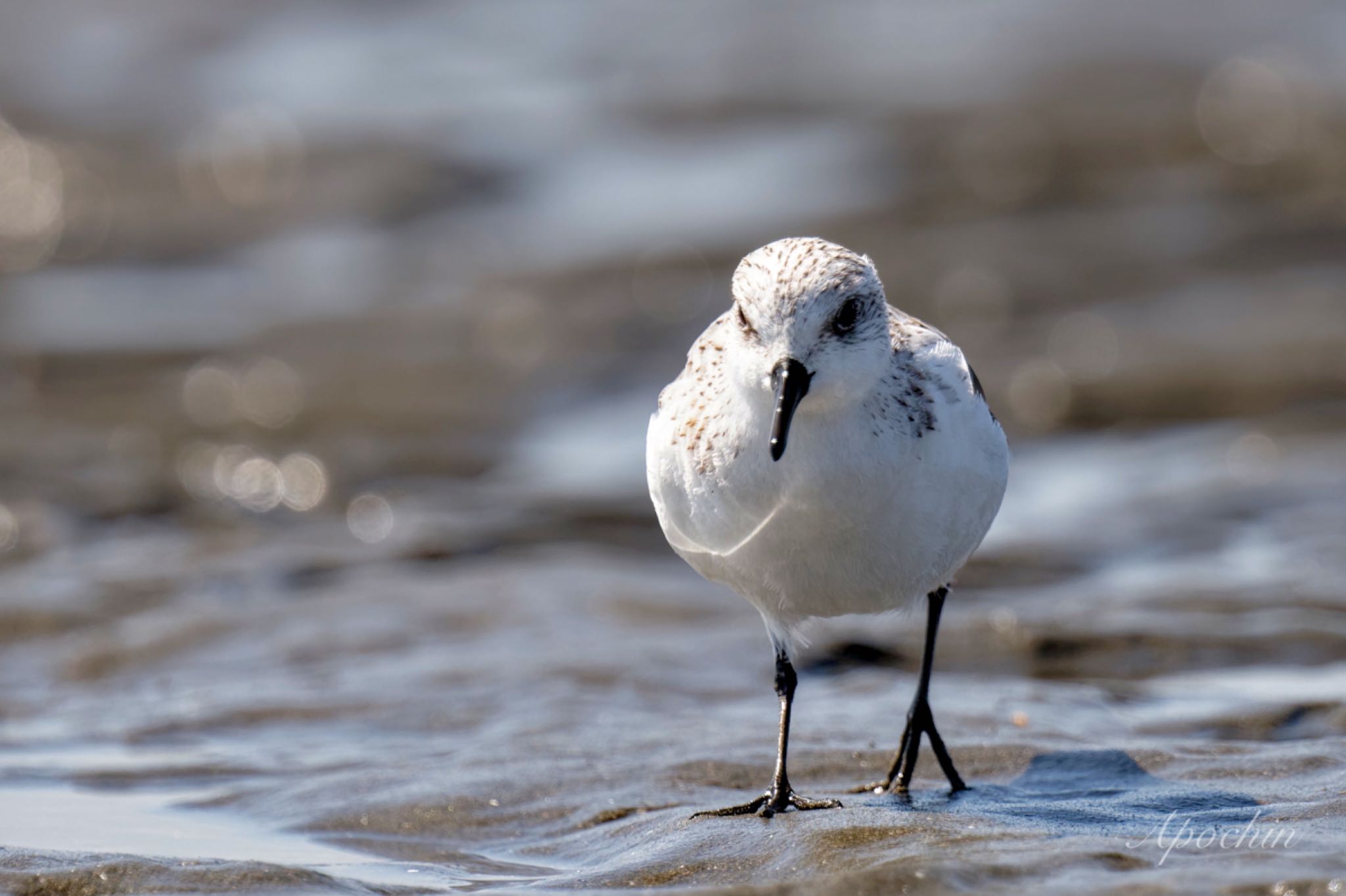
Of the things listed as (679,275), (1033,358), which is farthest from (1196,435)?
(679,275)

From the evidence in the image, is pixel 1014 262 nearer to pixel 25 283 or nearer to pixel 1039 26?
pixel 1039 26

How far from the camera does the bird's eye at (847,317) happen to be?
5.21 m

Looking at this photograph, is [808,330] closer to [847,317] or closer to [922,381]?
[847,317]

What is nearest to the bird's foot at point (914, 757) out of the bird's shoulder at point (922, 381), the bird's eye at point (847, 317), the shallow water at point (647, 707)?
the shallow water at point (647, 707)

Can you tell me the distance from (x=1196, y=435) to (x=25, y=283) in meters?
12.4

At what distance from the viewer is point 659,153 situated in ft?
67.1

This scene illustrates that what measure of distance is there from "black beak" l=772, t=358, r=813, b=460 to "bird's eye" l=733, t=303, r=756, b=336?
0.92 feet

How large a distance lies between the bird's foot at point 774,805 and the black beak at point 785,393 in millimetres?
1549

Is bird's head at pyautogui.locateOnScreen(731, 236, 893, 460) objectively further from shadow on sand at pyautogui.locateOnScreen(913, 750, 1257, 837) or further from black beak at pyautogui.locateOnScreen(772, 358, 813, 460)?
shadow on sand at pyautogui.locateOnScreen(913, 750, 1257, 837)

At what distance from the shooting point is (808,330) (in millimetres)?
5113

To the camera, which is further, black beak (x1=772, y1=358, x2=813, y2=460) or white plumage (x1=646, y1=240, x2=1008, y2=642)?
white plumage (x1=646, y1=240, x2=1008, y2=642)

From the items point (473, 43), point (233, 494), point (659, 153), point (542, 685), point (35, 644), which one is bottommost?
point (542, 685)

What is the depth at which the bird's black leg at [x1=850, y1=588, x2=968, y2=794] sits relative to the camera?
6430 millimetres

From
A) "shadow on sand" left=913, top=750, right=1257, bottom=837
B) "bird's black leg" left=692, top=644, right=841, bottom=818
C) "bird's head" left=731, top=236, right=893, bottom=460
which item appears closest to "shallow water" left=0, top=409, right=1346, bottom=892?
"shadow on sand" left=913, top=750, right=1257, bottom=837
